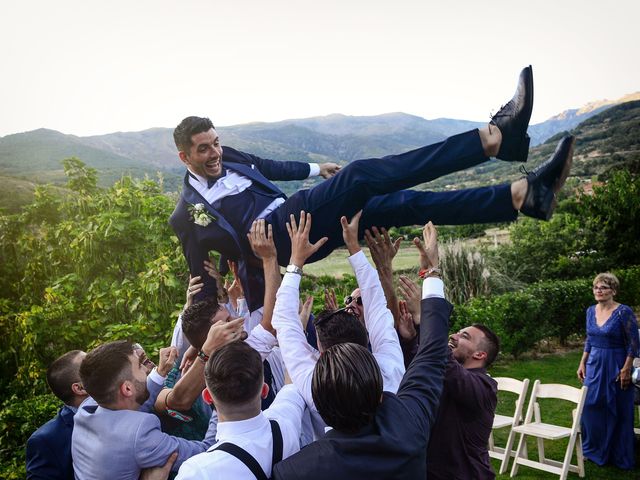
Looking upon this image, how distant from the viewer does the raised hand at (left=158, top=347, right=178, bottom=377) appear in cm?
307

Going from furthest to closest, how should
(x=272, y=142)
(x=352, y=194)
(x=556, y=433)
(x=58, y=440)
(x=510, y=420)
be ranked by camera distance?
(x=272, y=142) < (x=510, y=420) < (x=556, y=433) < (x=352, y=194) < (x=58, y=440)

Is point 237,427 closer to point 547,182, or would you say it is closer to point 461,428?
point 461,428

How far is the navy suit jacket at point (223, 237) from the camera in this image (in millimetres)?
3619

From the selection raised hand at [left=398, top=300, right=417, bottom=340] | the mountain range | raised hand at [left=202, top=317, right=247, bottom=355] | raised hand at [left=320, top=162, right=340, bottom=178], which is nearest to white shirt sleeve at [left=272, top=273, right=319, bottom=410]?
raised hand at [left=202, top=317, right=247, bottom=355]

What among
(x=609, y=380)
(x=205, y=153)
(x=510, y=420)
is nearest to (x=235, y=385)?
(x=205, y=153)

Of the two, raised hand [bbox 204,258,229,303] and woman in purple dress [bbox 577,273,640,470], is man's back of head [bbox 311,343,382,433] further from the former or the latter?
woman in purple dress [bbox 577,273,640,470]

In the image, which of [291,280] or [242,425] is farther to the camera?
[291,280]

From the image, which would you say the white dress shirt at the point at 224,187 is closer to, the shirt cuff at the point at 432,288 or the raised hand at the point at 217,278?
the raised hand at the point at 217,278

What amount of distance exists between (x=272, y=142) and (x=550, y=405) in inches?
5058

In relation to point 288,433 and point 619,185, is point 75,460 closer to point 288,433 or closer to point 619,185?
point 288,433

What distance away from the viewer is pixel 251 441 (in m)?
2.05

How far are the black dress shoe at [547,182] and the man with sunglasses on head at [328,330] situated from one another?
3.23ft

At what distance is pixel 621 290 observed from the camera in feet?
48.4

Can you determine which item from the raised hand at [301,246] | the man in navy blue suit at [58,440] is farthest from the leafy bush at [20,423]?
the raised hand at [301,246]
